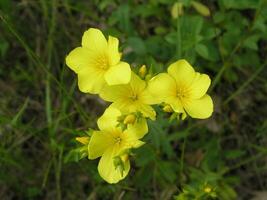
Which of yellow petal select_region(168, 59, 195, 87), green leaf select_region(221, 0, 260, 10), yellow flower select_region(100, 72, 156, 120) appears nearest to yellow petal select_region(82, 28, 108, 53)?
yellow flower select_region(100, 72, 156, 120)

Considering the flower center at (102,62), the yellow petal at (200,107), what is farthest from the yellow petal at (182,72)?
the flower center at (102,62)

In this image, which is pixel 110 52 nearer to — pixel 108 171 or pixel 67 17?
pixel 108 171

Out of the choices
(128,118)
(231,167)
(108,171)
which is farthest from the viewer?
(231,167)

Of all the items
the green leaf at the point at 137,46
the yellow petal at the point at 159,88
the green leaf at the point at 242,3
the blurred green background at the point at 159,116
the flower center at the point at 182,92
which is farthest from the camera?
the green leaf at the point at 137,46

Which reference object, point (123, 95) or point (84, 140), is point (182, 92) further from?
point (84, 140)

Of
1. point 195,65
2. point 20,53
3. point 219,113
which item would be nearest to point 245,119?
point 219,113

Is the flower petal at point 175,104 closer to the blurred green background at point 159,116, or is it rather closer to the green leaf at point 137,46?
the blurred green background at point 159,116
